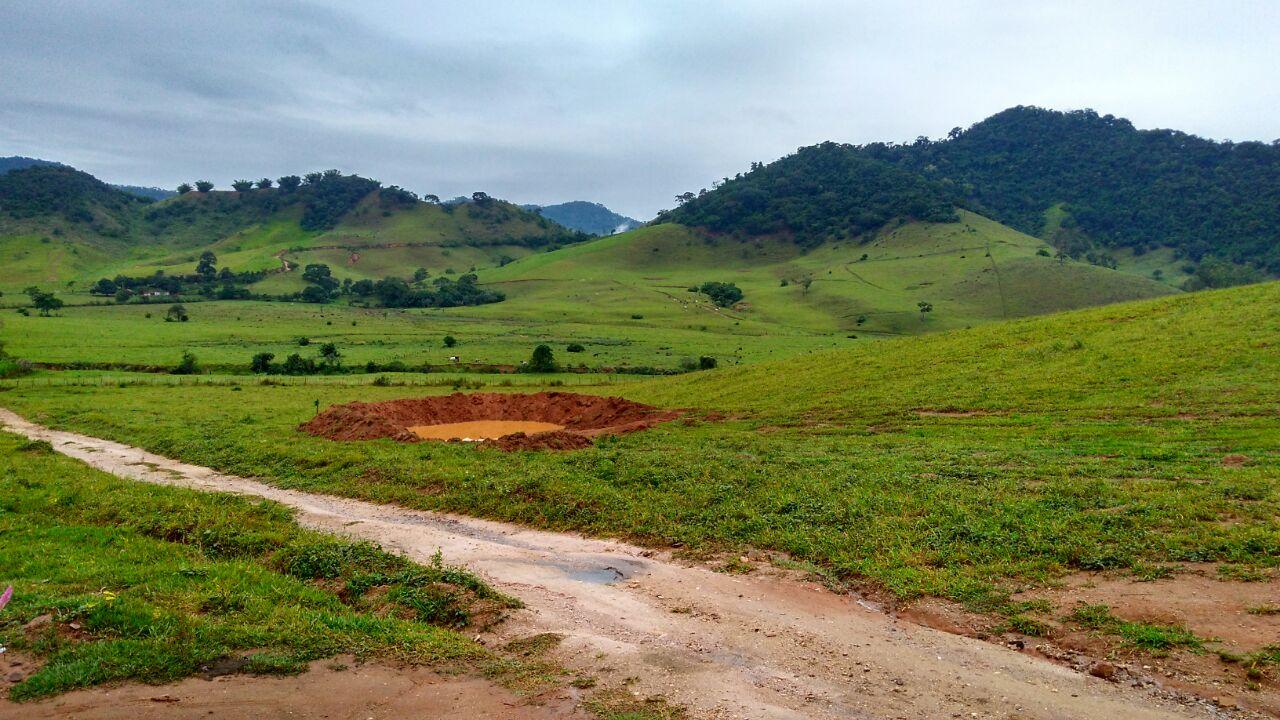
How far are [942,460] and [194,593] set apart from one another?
1660 centimetres

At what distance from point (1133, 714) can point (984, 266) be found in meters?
138

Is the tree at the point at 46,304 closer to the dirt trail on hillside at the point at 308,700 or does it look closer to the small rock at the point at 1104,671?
the dirt trail on hillside at the point at 308,700

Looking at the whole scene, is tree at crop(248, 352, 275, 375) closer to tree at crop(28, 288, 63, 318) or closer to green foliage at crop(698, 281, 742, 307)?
tree at crop(28, 288, 63, 318)

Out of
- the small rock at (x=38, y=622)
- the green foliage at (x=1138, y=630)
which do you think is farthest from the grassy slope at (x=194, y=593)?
the green foliage at (x=1138, y=630)

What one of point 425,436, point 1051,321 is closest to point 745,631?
point 425,436

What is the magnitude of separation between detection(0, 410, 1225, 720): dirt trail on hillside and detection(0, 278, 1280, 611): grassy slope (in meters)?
1.40

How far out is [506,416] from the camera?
36.5 metres

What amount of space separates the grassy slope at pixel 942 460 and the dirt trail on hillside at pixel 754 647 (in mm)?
1402

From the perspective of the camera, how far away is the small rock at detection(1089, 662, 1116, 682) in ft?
28.1

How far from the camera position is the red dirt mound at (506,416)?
26.5 metres

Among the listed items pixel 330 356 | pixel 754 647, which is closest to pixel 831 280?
pixel 330 356

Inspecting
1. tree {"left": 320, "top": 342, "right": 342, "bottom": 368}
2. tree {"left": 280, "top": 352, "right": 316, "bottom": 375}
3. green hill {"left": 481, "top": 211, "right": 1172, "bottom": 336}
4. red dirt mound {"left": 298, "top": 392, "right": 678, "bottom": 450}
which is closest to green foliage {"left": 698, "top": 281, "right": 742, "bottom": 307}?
green hill {"left": 481, "top": 211, "right": 1172, "bottom": 336}

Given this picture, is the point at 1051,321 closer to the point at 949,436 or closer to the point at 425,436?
the point at 949,436

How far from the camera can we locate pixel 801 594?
11719mm
